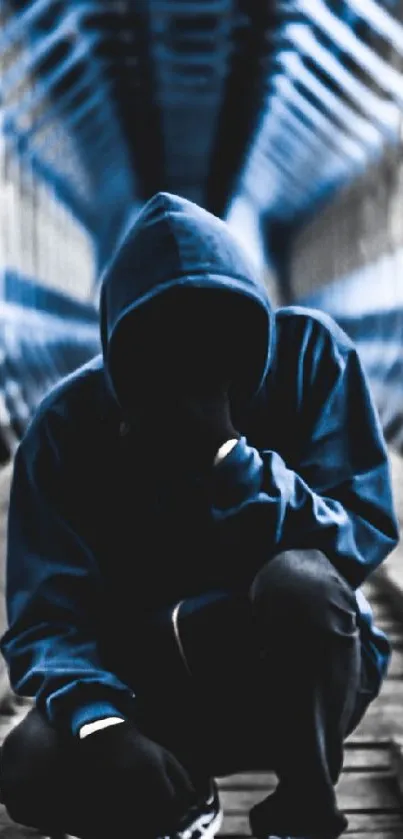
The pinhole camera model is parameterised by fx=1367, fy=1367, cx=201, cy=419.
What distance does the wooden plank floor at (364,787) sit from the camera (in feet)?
6.56

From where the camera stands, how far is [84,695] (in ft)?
5.11

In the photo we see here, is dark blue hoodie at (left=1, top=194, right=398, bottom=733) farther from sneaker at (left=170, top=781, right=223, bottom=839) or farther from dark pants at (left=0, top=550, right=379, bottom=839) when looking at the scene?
sneaker at (left=170, top=781, right=223, bottom=839)


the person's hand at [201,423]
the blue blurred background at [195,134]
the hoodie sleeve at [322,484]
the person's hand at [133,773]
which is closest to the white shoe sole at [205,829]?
the person's hand at [133,773]

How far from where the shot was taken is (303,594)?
152 centimetres

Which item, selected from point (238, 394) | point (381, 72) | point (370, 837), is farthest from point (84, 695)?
point (381, 72)

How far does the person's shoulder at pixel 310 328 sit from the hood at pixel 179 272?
9cm

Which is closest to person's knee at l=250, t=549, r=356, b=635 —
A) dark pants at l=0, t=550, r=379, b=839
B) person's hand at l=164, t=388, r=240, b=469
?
dark pants at l=0, t=550, r=379, b=839

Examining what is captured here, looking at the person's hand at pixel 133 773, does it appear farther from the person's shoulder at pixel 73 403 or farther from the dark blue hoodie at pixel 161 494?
the person's shoulder at pixel 73 403

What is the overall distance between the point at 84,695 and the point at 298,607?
0.87 feet

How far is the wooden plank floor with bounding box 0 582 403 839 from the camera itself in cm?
200

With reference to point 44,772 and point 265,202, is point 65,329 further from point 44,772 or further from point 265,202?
point 44,772

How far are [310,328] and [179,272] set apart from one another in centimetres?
24

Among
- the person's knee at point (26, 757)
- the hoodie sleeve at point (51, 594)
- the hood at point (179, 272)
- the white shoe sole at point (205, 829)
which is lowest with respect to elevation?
the white shoe sole at point (205, 829)

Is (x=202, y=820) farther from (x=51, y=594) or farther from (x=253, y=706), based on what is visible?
(x=51, y=594)
